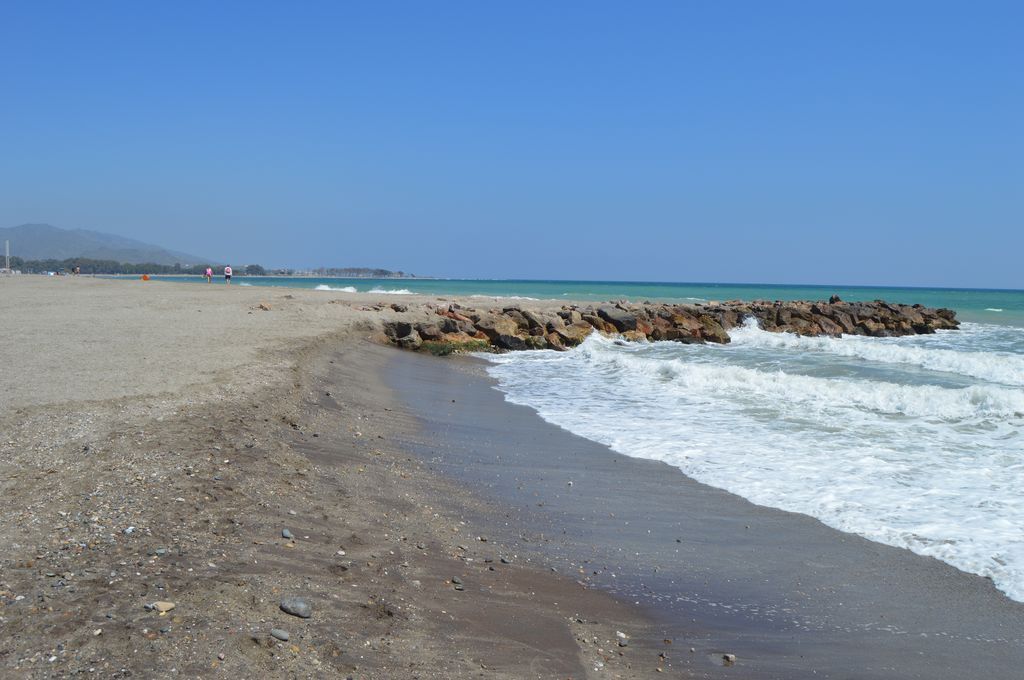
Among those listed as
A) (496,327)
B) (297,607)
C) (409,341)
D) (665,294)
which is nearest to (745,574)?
(297,607)

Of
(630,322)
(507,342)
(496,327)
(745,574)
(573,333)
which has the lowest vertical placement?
(745,574)

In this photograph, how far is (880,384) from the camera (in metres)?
13.3

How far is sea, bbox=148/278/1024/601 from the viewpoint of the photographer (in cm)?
605

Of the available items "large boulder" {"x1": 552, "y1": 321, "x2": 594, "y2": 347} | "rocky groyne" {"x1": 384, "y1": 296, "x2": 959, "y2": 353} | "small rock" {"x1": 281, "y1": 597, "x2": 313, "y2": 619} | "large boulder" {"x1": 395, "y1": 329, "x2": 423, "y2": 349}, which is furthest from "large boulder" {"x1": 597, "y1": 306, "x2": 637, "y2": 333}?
"small rock" {"x1": 281, "y1": 597, "x2": 313, "y2": 619}

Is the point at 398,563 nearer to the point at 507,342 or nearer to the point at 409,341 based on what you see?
the point at 409,341

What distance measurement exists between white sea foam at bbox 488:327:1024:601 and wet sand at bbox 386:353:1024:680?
1.27 ft

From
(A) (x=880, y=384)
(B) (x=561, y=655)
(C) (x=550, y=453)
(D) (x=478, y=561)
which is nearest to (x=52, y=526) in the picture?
(D) (x=478, y=561)

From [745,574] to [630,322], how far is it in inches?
773

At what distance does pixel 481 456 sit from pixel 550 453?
0.77 meters

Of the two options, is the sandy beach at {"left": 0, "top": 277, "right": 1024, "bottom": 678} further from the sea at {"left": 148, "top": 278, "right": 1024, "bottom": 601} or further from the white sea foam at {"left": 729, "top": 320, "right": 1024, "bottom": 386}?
the white sea foam at {"left": 729, "top": 320, "right": 1024, "bottom": 386}

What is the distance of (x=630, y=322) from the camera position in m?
24.3

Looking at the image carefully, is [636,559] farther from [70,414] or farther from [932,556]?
[70,414]

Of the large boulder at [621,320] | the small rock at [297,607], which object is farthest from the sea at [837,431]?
the large boulder at [621,320]

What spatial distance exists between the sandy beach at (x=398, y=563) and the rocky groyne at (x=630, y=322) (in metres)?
11.2
